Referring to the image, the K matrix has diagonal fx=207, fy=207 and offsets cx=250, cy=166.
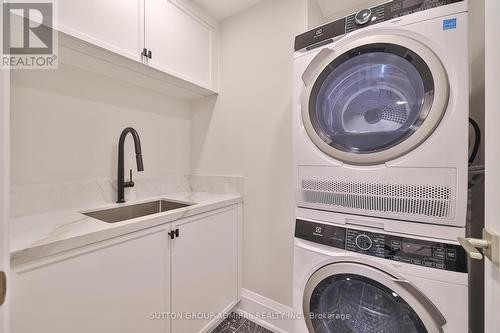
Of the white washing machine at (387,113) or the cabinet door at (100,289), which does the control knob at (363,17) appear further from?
the cabinet door at (100,289)

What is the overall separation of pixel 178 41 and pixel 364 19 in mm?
1260

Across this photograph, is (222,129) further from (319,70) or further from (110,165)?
(319,70)

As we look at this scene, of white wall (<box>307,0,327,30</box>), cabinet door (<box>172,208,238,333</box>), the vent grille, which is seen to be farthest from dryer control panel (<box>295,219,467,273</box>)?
white wall (<box>307,0,327,30</box>)

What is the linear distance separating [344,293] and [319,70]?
1060 millimetres

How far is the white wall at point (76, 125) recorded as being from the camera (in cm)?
114

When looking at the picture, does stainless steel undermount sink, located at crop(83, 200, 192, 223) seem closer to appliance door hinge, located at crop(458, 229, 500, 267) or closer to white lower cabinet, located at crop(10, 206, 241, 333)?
white lower cabinet, located at crop(10, 206, 241, 333)

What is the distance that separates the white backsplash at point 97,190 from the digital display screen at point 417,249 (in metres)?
1.18

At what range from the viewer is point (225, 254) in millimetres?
1555

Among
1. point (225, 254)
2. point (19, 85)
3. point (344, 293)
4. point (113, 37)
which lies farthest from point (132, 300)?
point (113, 37)

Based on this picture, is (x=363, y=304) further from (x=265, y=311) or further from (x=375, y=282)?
(x=265, y=311)

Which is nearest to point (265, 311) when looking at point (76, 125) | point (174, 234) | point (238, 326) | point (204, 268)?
point (238, 326)

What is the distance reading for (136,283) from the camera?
1009 mm

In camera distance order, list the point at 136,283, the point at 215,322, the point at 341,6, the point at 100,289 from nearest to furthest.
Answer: the point at 100,289 < the point at 136,283 < the point at 215,322 < the point at 341,6

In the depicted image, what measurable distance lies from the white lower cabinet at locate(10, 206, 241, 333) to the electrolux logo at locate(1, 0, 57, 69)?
1.05 meters
